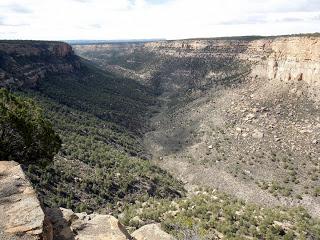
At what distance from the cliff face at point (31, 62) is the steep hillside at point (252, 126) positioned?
21915 mm

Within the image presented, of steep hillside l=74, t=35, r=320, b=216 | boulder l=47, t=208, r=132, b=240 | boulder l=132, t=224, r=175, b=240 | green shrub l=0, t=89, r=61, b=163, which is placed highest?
green shrub l=0, t=89, r=61, b=163

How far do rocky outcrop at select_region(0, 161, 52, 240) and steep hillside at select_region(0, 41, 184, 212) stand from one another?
14681 millimetres

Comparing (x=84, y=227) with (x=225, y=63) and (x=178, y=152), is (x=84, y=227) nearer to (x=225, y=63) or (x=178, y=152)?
(x=178, y=152)

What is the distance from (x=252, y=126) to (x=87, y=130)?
22266mm

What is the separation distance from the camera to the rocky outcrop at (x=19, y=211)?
424 inches

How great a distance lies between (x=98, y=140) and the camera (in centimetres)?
5081

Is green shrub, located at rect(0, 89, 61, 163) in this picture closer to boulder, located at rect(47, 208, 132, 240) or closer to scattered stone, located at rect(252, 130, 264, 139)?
boulder, located at rect(47, 208, 132, 240)

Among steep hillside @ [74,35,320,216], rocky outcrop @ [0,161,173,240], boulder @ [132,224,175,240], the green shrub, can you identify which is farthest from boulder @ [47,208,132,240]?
steep hillside @ [74,35,320,216]

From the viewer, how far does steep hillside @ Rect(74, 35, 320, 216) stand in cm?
4091

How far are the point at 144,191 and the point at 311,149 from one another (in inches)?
809

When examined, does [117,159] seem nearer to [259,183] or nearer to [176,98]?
[259,183]

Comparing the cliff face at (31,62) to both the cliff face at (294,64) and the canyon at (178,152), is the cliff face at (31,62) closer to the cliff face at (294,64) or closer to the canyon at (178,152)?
the canyon at (178,152)

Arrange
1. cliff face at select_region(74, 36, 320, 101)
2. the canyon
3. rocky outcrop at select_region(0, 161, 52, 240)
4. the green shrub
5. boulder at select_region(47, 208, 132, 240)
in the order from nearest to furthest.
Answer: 1. rocky outcrop at select_region(0, 161, 52, 240)
2. boulder at select_region(47, 208, 132, 240)
3. the green shrub
4. the canyon
5. cliff face at select_region(74, 36, 320, 101)

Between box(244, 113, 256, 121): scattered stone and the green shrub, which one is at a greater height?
the green shrub
